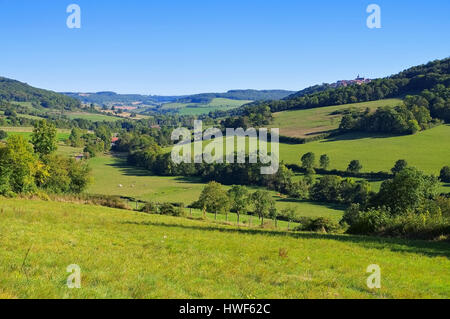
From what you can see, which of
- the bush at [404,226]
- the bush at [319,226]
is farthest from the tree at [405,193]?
the bush at [404,226]

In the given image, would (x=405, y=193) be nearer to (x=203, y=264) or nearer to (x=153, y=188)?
(x=203, y=264)

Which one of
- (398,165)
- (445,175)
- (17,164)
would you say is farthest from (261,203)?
(445,175)

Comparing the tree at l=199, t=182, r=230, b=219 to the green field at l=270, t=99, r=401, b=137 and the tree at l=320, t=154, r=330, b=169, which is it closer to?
the tree at l=320, t=154, r=330, b=169

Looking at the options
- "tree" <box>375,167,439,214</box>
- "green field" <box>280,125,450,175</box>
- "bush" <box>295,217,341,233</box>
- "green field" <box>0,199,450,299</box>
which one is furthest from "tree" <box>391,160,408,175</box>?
"green field" <box>0,199,450,299</box>

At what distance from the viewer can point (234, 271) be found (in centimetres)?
1245

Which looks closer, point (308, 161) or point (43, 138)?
point (43, 138)

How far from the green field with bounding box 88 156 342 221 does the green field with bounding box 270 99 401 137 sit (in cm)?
6152

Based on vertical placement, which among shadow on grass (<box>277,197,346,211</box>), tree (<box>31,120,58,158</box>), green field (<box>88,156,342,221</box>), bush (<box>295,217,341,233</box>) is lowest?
shadow on grass (<box>277,197,346,211</box>)

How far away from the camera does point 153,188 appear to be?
114 metres

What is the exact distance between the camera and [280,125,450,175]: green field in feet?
346

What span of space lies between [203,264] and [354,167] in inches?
4065

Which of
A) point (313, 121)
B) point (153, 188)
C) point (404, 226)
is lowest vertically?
point (153, 188)
